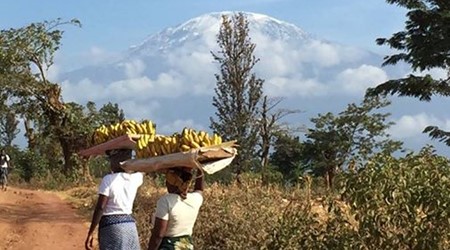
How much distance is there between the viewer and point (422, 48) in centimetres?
1817

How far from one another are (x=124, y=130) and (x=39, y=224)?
406 inches

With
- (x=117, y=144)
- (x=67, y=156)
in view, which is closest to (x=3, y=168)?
(x=67, y=156)

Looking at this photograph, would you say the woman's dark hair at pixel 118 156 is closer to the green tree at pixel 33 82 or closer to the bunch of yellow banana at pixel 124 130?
the bunch of yellow banana at pixel 124 130

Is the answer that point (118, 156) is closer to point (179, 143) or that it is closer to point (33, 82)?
point (179, 143)

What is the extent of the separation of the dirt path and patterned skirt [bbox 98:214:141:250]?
6.80 metres

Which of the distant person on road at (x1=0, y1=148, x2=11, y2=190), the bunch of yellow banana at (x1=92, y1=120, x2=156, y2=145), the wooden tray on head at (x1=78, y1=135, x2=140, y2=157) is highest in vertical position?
the distant person on road at (x1=0, y1=148, x2=11, y2=190)

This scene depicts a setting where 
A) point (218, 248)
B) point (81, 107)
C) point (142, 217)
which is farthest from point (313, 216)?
point (81, 107)

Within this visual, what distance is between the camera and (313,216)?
8.00m

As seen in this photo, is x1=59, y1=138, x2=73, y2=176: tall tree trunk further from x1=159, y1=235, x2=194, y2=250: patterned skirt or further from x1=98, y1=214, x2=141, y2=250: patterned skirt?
x1=159, y1=235, x2=194, y2=250: patterned skirt

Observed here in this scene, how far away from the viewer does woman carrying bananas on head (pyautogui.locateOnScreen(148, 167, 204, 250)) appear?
6.15 meters

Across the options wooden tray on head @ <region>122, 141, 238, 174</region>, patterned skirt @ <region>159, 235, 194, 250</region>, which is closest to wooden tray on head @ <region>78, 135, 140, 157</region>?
wooden tray on head @ <region>122, 141, 238, 174</region>

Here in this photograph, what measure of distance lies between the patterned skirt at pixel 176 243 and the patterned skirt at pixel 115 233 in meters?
1.56

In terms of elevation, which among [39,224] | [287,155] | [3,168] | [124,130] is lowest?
[39,224]

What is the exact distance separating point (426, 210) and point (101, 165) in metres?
35.4
